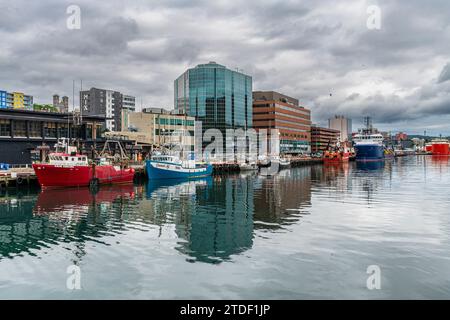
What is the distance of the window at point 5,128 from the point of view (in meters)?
81.9

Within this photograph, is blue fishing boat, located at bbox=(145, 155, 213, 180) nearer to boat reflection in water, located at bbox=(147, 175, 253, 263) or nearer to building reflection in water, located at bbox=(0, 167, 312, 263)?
boat reflection in water, located at bbox=(147, 175, 253, 263)

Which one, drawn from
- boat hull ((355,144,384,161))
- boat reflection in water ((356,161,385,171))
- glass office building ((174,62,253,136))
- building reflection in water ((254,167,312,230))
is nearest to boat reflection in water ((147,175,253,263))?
building reflection in water ((254,167,312,230))

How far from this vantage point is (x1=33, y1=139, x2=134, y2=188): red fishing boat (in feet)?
204

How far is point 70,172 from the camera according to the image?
2547 inches

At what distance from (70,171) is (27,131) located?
29060mm

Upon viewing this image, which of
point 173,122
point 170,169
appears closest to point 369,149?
point 173,122

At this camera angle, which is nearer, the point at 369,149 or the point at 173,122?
the point at 173,122

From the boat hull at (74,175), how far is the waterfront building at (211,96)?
9896cm

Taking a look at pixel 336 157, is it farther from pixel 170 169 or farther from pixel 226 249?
pixel 226 249

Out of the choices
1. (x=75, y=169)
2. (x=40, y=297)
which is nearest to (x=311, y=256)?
(x=40, y=297)

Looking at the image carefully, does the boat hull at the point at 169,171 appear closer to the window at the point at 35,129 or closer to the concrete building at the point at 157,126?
the window at the point at 35,129
